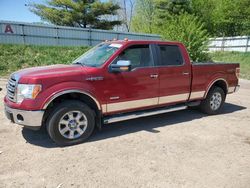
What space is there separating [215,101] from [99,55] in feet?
11.5

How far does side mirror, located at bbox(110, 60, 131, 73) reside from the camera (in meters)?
4.71

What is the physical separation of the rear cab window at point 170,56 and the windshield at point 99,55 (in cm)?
107

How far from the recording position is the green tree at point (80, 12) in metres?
26.1

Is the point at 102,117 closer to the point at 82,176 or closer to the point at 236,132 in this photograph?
the point at 82,176

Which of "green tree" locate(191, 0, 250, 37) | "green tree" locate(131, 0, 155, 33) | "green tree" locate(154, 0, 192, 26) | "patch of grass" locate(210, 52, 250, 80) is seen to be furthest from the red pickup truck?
"green tree" locate(131, 0, 155, 33)

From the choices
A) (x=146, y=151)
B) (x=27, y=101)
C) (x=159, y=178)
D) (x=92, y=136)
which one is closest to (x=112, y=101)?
(x=92, y=136)

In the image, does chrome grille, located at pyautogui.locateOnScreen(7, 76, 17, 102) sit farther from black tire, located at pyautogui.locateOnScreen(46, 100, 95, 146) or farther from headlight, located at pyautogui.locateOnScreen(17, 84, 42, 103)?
black tire, located at pyautogui.locateOnScreen(46, 100, 95, 146)

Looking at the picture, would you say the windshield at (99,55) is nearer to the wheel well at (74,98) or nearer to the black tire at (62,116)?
the wheel well at (74,98)

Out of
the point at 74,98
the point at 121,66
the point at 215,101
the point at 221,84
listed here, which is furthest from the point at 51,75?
the point at 221,84

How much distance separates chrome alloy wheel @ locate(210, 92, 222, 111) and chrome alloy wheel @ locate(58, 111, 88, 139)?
3.69m

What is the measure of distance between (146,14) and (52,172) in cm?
4192

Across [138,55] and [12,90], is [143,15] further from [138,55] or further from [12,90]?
[12,90]

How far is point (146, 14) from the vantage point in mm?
42688

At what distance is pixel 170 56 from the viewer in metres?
5.85
